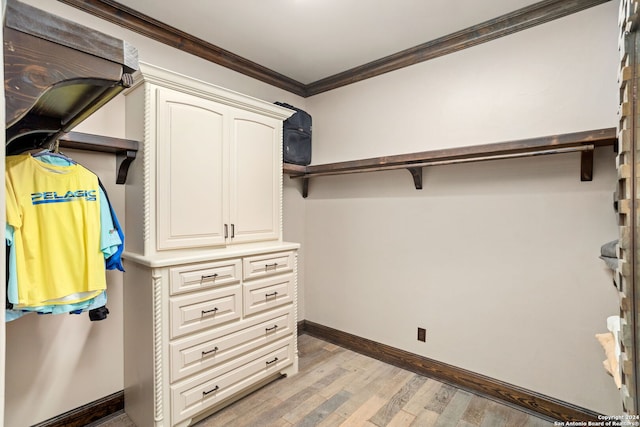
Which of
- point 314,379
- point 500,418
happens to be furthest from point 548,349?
point 314,379

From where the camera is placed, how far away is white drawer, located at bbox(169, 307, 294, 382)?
1.91m

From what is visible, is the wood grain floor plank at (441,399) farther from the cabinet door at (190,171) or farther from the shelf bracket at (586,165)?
the cabinet door at (190,171)

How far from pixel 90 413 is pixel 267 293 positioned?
1.30m

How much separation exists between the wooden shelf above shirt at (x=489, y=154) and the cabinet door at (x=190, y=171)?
818 millimetres

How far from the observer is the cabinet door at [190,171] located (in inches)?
76.9

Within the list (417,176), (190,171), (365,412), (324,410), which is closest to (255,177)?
(190,171)

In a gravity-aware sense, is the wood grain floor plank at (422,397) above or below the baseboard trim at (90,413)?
below

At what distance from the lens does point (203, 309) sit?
200 centimetres

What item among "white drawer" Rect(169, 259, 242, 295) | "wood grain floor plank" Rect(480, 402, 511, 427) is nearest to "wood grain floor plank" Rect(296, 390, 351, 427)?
"wood grain floor plank" Rect(480, 402, 511, 427)

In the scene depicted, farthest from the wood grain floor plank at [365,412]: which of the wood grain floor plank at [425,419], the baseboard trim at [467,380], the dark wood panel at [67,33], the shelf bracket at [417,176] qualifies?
the dark wood panel at [67,33]

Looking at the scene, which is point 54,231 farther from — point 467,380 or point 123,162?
point 467,380

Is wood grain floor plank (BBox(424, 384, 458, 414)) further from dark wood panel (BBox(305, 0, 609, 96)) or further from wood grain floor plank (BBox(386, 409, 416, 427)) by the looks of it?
dark wood panel (BBox(305, 0, 609, 96))

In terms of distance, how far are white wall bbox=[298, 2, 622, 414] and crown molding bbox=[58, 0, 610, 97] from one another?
67 mm

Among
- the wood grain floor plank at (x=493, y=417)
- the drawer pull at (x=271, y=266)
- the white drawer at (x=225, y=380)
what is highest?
the drawer pull at (x=271, y=266)
